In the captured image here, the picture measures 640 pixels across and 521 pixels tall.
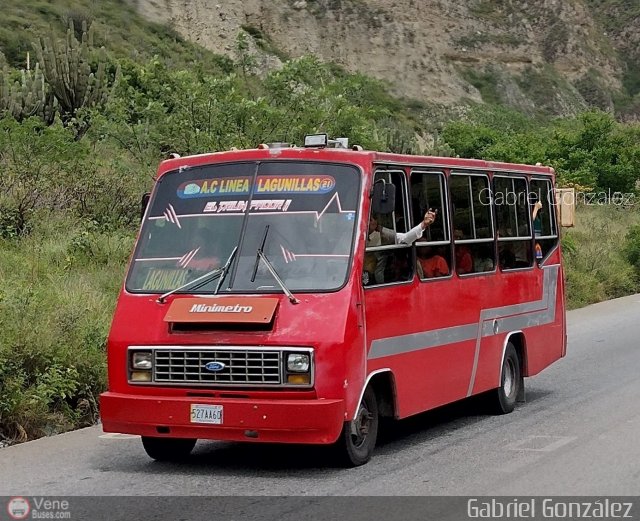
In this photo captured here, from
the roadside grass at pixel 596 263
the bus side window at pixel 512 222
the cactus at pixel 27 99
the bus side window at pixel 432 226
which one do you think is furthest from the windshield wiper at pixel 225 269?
the cactus at pixel 27 99

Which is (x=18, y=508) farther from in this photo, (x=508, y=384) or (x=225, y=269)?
(x=508, y=384)

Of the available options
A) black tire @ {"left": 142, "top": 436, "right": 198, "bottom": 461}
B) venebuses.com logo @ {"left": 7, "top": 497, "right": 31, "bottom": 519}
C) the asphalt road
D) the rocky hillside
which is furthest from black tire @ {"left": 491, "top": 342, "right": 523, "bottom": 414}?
the rocky hillside

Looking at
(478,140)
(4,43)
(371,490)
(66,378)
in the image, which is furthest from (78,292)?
(478,140)

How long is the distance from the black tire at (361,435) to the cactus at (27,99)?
18.4 metres

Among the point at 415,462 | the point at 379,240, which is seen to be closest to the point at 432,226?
the point at 379,240

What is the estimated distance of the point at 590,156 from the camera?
158 feet

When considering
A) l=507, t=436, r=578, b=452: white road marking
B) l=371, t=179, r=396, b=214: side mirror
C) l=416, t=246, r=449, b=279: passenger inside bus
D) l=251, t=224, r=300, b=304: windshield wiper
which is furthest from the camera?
l=416, t=246, r=449, b=279: passenger inside bus

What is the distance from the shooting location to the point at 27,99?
26.2 metres

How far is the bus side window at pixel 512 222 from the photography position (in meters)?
11.2

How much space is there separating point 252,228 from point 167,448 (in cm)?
188

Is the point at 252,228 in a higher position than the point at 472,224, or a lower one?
higher

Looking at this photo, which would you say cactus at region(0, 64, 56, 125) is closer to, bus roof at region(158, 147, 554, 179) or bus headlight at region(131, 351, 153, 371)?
bus roof at region(158, 147, 554, 179)

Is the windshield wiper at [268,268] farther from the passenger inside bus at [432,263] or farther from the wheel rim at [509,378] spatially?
the wheel rim at [509,378]

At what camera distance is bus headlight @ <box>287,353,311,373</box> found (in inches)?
312
